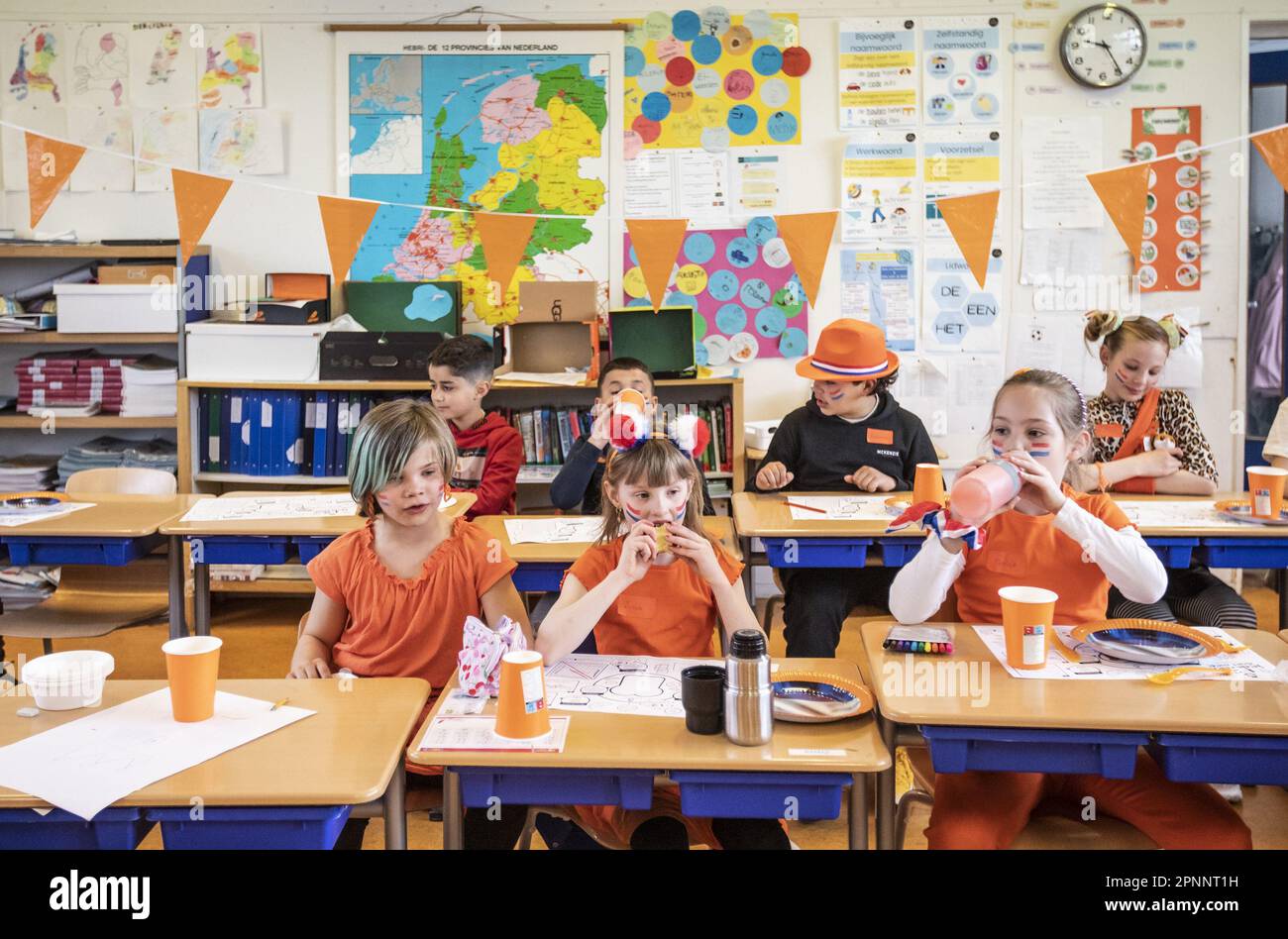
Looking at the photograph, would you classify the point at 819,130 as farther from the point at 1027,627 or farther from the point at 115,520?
the point at 1027,627

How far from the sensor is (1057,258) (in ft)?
16.9

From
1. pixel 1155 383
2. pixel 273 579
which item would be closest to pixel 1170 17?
pixel 1155 383

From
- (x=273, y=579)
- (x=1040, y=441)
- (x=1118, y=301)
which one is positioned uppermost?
(x=1118, y=301)

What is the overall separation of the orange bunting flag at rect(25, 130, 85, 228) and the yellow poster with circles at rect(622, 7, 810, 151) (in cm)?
210

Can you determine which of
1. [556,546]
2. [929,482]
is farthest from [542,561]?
[929,482]

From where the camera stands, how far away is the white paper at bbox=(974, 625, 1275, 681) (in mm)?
1981

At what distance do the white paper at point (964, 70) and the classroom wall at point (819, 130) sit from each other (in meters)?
0.06

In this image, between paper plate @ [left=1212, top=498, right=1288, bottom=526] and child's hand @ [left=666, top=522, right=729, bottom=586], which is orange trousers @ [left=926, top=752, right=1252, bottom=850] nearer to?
child's hand @ [left=666, top=522, right=729, bottom=586]

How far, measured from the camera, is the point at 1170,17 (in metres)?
5.02

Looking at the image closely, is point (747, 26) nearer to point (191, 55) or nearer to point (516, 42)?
point (516, 42)

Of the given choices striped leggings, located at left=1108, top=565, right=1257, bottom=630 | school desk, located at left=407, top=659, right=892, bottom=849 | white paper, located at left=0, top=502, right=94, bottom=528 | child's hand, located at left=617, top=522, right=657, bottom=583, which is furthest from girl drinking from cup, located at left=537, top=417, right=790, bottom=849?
white paper, located at left=0, top=502, right=94, bottom=528

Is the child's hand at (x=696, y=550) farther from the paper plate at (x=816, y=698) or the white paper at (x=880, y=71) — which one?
the white paper at (x=880, y=71)

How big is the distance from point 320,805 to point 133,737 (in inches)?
14.2

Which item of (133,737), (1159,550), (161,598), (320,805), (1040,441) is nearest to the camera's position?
(320,805)
